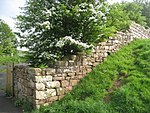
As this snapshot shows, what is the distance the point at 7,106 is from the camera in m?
7.74

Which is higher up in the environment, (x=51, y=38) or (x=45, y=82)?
(x=51, y=38)

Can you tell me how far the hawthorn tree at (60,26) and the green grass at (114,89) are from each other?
1028 mm

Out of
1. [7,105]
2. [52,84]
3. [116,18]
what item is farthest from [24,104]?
[116,18]

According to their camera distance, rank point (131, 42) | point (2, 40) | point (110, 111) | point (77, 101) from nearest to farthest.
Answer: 1. point (110, 111)
2. point (77, 101)
3. point (131, 42)
4. point (2, 40)

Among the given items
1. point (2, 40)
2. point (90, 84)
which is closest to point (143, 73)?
point (90, 84)

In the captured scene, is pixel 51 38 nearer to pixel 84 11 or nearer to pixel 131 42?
pixel 84 11

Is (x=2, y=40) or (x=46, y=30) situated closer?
(x=46, y=30)

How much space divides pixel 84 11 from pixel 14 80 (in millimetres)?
3765

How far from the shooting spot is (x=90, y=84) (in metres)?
7.34

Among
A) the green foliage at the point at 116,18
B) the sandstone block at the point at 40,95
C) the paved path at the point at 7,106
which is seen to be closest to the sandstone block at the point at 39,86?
the sandstone block at the point at 40,95

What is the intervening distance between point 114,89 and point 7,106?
3354 millimetres

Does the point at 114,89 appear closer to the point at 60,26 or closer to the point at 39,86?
the point at 39,86

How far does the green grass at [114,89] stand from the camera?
6.12m

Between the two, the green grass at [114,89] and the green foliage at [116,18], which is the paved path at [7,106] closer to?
the green grass at [114,89]
